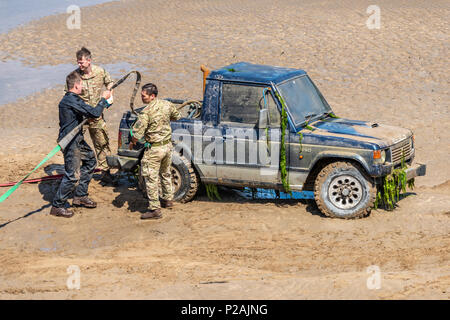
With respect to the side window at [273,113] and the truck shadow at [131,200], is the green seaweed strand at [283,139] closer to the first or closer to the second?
the side window at [273,113]

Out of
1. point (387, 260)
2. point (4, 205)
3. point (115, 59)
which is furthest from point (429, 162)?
point (115, 59)

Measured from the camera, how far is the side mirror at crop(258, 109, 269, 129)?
31.5 feet

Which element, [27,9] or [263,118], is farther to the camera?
[27,9]

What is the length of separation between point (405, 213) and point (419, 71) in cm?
926

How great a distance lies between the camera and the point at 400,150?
32.0 feet

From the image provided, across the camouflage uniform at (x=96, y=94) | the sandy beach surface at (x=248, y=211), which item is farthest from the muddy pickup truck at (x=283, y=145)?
the camouflage uniform at (x=96, y=94)

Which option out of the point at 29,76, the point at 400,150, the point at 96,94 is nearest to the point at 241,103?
the point at 400,150

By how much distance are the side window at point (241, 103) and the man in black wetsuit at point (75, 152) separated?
1735 millimetres

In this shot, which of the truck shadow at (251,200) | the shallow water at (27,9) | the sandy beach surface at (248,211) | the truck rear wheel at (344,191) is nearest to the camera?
the sandy beach surface at (248,211)

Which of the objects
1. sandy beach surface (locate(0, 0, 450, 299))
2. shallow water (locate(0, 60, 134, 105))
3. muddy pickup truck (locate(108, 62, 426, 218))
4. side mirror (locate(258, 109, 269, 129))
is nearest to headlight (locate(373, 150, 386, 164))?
muddy pickup truck (locate(108, 62, 426, 218))

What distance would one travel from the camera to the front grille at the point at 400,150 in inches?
377

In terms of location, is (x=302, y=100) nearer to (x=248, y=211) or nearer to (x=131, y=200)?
(x=248, y=211)

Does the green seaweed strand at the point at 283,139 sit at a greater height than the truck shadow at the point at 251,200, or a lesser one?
greater

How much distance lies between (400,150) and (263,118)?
6.57 ft
